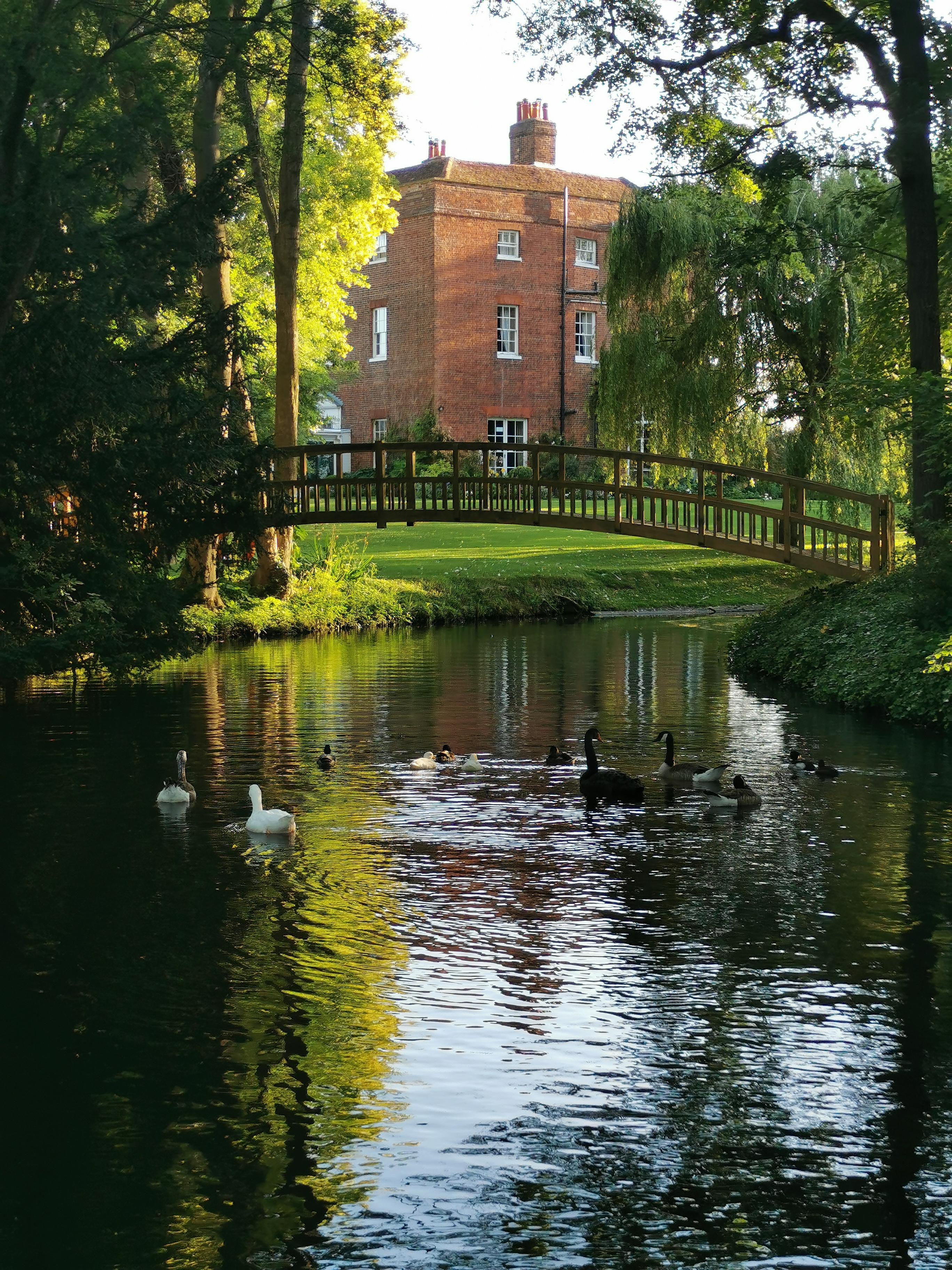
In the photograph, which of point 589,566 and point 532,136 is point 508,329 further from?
point 589,566

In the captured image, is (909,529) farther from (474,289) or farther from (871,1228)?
(474,289)

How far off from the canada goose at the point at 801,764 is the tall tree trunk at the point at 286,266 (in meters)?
15.4

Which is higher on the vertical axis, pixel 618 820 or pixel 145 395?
pixel 145 395

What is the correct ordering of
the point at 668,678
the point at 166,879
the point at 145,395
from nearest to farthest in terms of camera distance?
1. the point at 166,879
2. the point at 145,395
3. the point at 668,678

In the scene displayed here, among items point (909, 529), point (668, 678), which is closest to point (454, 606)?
point (668, 678)

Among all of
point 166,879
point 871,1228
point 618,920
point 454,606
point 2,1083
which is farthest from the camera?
point 454,606

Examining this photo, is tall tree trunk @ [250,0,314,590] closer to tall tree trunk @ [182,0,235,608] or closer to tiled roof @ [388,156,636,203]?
tall tree trunk @ [182,0,235,608]

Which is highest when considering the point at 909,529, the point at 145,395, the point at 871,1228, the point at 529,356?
the point at 529,356

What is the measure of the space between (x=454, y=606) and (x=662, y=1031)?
27.0 metres

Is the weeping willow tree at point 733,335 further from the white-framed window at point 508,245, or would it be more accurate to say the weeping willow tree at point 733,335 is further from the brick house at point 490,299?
the white-framed window at point 508,245

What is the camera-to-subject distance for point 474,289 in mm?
53719

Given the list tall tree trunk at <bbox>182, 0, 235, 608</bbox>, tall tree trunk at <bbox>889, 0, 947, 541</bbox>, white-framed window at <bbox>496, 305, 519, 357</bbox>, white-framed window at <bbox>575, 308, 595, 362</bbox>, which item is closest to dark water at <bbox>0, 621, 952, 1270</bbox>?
tall tree trunk at <bbox>889, 0, 947, 541</bbox>

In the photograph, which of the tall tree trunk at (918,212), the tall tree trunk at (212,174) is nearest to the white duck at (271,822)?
the tall tree trunk at (212,174)

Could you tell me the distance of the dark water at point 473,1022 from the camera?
6320 mm
